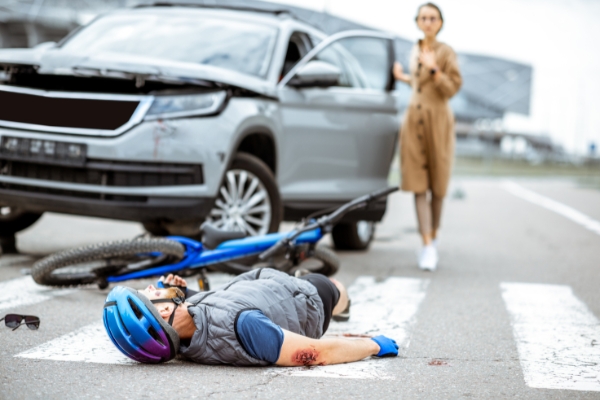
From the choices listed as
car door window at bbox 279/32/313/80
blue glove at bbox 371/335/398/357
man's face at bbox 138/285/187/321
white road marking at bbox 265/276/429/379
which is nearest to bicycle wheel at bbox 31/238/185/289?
white road marking at bbox 265/276/429/379

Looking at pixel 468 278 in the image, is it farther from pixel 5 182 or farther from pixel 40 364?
pixel 40 364

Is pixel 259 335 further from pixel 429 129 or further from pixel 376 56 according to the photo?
pixel 376 56

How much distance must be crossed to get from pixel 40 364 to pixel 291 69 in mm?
4171

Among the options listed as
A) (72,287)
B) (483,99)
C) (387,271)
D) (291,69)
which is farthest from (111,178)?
(483,99)

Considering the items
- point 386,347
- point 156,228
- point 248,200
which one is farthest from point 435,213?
point 386,347

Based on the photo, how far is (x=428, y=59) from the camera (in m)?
8.04

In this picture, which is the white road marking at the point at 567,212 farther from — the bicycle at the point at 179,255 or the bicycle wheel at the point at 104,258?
the bicycle wheel at the point at 104,258

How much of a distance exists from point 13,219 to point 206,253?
2440mm

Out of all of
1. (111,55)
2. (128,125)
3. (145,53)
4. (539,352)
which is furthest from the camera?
(145,53)

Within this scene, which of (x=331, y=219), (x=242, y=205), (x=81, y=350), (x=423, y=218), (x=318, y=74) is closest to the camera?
(x=81, y=350)

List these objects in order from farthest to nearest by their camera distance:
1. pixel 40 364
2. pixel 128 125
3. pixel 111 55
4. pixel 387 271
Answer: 1. pixel 387 271
2. pixel 111 55
3. pixel 128 125
4. pixel 40 364

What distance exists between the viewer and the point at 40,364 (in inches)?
159

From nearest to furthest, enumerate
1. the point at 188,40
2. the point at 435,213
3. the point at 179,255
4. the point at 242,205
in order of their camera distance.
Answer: the point at 179,255 → the point at 242,205 → the point at 188,40 → the point at 435,213

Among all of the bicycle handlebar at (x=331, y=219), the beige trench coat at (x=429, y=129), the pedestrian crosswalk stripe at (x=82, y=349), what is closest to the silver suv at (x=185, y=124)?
the beige trench coat at (x=429, y=129)
